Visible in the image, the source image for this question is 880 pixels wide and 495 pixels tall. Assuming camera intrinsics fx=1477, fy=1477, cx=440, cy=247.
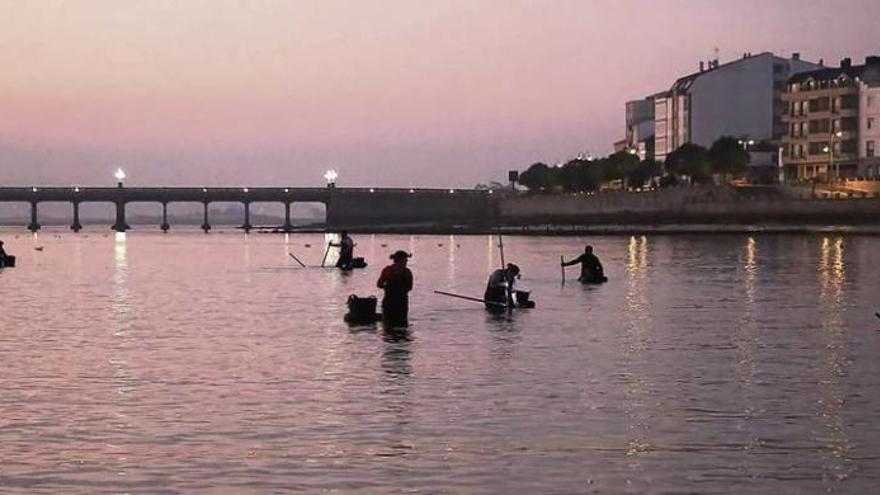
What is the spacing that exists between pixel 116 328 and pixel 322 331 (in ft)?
18.8

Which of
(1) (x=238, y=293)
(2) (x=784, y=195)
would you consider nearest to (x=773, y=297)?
(1) (x=238, y=293)

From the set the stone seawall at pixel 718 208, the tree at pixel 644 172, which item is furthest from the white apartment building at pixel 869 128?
the tree at pixel 644 172

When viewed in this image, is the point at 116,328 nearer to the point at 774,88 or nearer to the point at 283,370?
the point at 283,370

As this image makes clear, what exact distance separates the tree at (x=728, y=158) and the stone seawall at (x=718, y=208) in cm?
532

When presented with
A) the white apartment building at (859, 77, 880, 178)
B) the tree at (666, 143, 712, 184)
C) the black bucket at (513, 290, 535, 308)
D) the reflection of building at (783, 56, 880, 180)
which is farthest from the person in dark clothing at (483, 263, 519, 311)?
the tree at (666, 143, 712, 184)

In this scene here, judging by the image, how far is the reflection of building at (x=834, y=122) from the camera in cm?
16700

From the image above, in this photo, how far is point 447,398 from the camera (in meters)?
23.5

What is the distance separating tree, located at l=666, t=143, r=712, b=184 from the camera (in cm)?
17512

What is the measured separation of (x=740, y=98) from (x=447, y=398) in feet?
586

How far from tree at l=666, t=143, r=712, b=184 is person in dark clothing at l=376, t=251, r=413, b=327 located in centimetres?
14101

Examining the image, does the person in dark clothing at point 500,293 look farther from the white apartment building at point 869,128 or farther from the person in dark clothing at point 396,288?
the white apartment building at point 869,128

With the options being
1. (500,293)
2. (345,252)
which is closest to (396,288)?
(500,293)

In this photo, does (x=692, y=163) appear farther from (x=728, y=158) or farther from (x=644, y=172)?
(x=644, y=172)

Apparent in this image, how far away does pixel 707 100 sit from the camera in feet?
646
